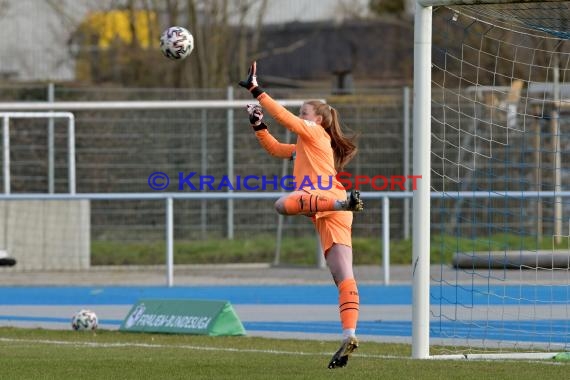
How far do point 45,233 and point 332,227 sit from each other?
11.0 meters

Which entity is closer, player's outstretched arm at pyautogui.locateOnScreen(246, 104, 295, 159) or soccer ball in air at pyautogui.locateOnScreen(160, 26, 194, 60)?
player's outstretched arm at pyautogui.locateOnScreen(246, 104, 295, 159)

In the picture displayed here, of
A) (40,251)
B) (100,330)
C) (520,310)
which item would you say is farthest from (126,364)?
(40,251)

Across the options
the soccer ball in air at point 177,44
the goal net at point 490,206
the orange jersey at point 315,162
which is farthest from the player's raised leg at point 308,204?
the soccer ball in air at point 177,44

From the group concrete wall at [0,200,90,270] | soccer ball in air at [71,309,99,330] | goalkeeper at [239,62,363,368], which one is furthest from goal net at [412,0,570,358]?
concrete wall at [0,200,90,270]

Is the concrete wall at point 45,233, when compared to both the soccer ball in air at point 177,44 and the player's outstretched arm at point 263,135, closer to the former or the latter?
the soccer ball in air at point 177,44

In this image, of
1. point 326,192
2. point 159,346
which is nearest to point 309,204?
point 326,192

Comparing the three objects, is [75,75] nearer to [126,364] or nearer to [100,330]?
[100,330]

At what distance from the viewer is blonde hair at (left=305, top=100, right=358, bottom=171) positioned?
Result: 919 cm

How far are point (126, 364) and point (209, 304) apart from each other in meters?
3.22

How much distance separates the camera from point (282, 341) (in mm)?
11688

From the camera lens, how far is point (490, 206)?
16.8m

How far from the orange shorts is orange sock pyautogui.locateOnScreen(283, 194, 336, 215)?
0.59 feet

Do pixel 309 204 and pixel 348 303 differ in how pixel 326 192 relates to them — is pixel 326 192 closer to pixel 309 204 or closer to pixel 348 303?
pixel 309 204

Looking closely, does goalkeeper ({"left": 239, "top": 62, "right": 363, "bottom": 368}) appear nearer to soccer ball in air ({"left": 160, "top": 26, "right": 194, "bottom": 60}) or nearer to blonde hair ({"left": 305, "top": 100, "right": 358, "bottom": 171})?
blonde hair ({"left": 305, "top": 100, "right": 358, "bottom": 171})
